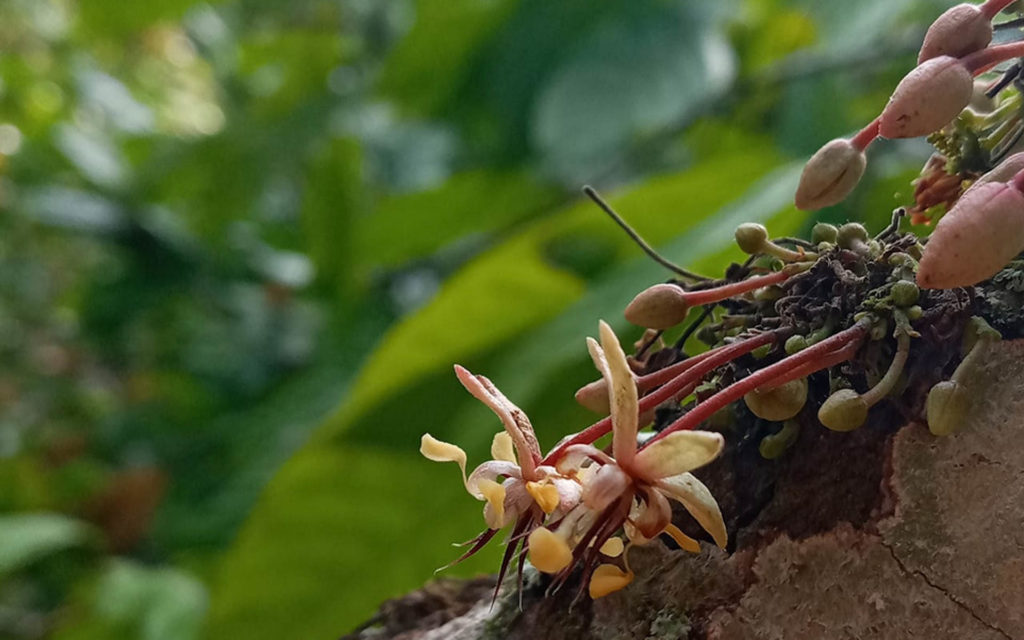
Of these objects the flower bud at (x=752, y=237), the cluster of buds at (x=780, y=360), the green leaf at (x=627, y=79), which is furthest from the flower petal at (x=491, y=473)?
the green leaf at (x=627, y=79)

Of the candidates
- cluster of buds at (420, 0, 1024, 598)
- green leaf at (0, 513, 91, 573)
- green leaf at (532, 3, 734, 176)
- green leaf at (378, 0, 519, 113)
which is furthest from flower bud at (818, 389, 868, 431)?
green leaf at (0, 513, 91, 573)

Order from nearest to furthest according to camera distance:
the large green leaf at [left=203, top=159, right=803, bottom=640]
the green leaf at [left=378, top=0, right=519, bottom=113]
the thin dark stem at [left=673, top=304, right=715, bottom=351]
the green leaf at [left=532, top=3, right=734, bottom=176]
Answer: the thin dark stem at [left=673, top=304, right=715, bottom=351], the large green leaf at [left=203, top=159, right=803, bottom=640], the green leaf at [left=532, top=3, right=734, bottom=176], the green leaf at [left=378, top=0, right=519, bottom=113]

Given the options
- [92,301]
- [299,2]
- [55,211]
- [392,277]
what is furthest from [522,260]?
[299,2]

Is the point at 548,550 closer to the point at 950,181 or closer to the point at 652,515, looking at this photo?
the point at 652,515

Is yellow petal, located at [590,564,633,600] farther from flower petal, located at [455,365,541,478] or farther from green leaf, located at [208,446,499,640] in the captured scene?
green leaf, located at [208,446,499,640]

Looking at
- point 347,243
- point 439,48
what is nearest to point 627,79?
point 439,48

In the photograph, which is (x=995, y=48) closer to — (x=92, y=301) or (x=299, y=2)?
(x=92, y=301)
